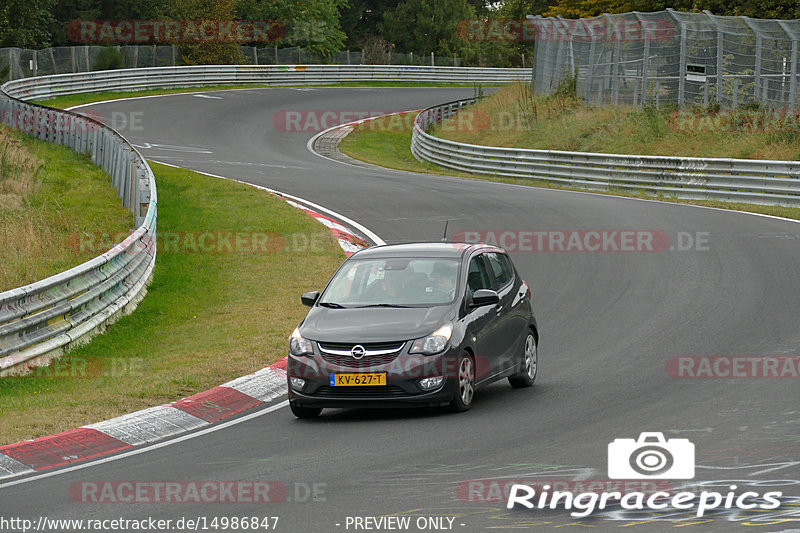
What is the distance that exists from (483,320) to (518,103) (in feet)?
116

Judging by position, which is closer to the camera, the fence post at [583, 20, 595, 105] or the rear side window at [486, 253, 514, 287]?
the rear side window at [486, 253, 514, 287]

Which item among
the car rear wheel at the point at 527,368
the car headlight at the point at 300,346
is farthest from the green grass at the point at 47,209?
the car rear wheel at the point at 527,368

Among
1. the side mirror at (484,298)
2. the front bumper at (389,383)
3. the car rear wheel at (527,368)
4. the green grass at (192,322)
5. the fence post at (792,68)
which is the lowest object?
the green grass at (192,322)

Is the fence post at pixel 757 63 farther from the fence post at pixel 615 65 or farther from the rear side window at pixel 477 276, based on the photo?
the rear side window at pixel 477 276

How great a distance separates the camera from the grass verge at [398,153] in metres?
27.4

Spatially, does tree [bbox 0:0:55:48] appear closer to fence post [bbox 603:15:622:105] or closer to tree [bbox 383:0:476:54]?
tree [bbox 383:0:476:54]

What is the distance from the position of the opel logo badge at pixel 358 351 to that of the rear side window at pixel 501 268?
234 cm

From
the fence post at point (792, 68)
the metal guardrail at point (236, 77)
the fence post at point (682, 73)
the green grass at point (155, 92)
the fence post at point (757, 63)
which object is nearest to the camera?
the fence post at point (792, 68)

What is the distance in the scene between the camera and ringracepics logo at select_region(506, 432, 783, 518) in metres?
7.35

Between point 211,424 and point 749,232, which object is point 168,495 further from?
point 749,232

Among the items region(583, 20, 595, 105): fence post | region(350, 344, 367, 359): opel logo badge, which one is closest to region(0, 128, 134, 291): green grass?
region(350, 344, 367, 359): opel logo badge

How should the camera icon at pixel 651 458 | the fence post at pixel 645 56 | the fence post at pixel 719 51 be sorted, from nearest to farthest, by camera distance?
1. the camera icon at pixel 651 458
2. the fence post at pixel 719 51
3. the fence post at pixel 645 56

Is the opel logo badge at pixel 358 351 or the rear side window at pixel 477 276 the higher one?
the rear side window at pixel 477 276

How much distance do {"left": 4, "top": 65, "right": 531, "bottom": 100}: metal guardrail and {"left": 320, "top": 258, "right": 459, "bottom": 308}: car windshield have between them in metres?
41.6
